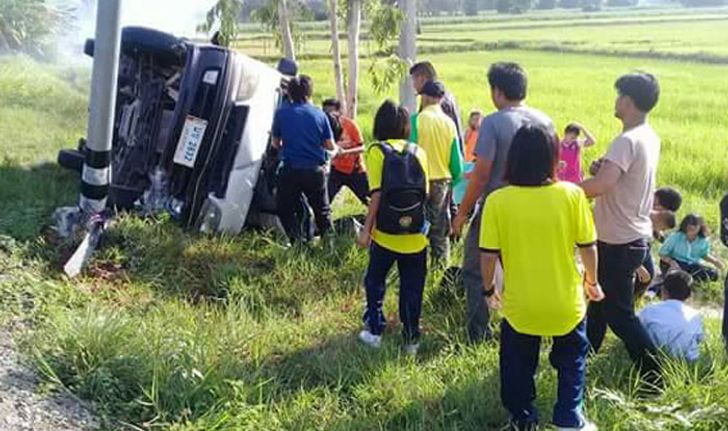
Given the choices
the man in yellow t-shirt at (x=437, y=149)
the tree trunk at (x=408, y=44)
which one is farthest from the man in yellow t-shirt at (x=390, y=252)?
the tree trunk at (x=408, y=44)

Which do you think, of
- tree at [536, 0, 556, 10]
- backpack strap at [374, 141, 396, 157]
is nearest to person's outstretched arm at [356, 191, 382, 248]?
backpack strap at [374, 141, 396, 157]

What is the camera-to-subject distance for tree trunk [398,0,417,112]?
9766 mm

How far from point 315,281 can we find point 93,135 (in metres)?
1.86

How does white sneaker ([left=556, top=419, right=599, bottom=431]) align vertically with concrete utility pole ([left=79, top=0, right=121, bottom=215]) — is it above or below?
below

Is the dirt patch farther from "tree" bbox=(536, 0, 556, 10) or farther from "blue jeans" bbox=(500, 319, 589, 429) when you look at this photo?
"tree" bbox=(536, 0, 556, 10)

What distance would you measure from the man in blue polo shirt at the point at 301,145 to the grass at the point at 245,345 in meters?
0.40

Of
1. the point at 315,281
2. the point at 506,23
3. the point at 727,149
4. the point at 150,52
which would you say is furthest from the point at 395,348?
the point at 506,23

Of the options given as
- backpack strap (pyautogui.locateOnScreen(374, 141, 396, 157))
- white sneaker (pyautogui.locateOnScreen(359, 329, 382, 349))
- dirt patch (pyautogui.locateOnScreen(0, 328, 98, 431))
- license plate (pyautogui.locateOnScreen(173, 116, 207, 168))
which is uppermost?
backpack strap (pyautogui.locateOnScreen(374, 141, 396, 157))

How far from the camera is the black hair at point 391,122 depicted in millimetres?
4324

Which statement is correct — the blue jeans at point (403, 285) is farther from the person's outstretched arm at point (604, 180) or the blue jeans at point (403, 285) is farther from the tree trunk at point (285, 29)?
the tree trunk at point (285, 29)

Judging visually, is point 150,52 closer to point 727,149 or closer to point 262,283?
point 262,283

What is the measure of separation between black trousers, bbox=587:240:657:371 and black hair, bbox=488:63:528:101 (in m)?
0.88

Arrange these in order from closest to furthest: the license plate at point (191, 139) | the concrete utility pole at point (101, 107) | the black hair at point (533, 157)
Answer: the black hair at point (533, 157), the concrete utility pole at point (101, 107), the license plate at point (191, 139)

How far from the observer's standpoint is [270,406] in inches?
145
